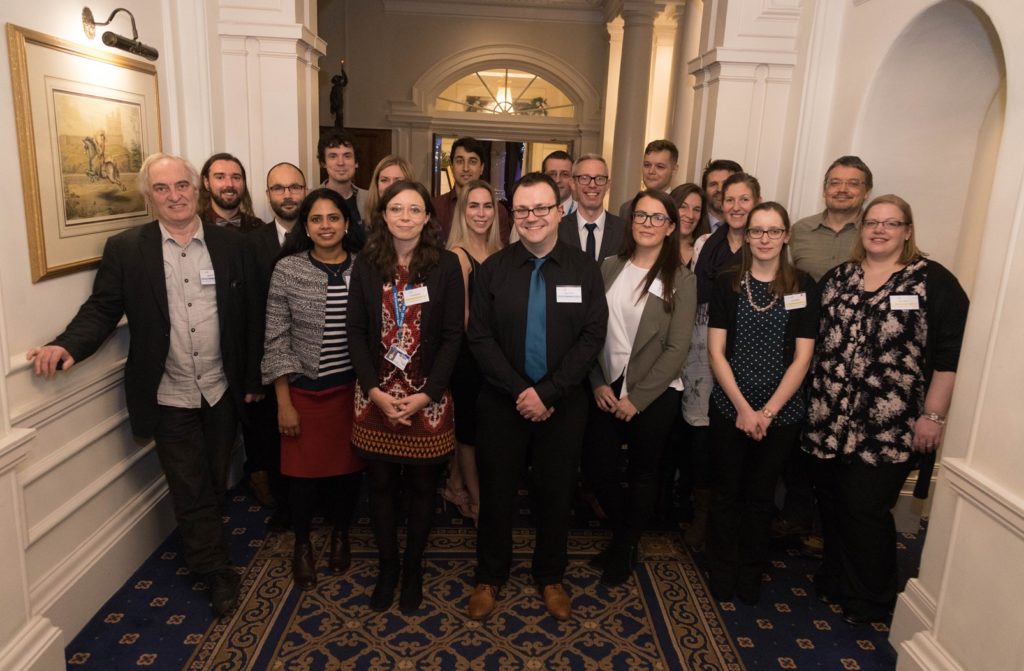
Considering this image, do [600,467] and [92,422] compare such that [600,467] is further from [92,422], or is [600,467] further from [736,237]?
[92,422]

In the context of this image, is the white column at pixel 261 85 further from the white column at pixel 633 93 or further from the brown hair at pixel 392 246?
the white column at pixel 633 93

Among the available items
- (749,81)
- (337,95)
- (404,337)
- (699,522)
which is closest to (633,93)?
(749,81)

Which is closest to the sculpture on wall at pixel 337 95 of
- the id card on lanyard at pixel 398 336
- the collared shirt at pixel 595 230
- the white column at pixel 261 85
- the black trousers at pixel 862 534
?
the white column at pixel 261 85

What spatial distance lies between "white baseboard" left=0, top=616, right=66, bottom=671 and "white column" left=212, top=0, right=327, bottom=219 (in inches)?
92.2

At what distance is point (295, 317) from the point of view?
263cm

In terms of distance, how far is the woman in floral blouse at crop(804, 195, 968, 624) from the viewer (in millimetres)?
2496

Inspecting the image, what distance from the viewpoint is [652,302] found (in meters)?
2.65

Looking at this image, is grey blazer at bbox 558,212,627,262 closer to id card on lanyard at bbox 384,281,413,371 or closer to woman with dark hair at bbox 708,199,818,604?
woman with dark hair at bbox 708,199,818,604

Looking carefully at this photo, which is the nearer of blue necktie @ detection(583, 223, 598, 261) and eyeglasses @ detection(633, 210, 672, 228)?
eyeglasses @ detection(633, 210, 672, 228)

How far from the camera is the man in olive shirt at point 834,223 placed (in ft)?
9.84

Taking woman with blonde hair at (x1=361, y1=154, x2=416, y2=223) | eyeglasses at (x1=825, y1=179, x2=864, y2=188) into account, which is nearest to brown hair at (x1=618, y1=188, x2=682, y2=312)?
eyeglasses at (x1=825, y1=179, x2=864, y2=188)

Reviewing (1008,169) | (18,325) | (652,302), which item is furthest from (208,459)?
(1008,169)

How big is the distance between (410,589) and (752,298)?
1.82 meters

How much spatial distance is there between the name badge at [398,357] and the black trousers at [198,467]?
2.50 ft
